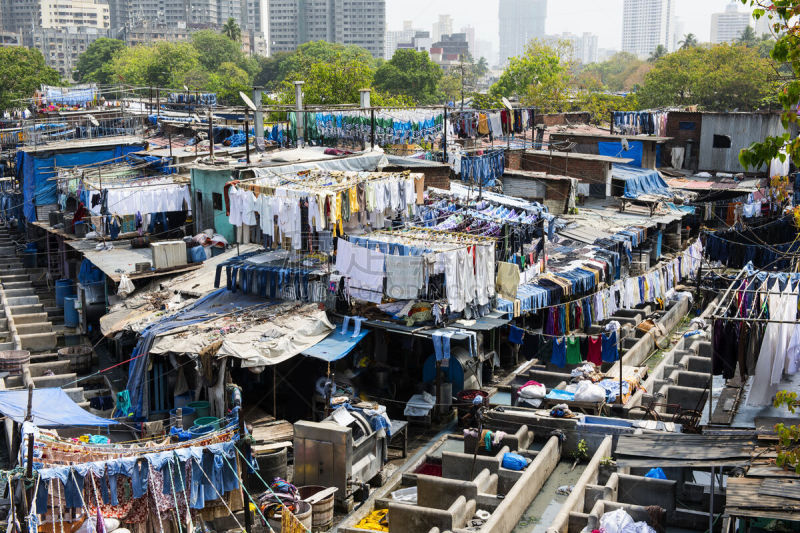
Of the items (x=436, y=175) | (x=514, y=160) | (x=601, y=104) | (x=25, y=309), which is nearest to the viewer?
(x=436, y=175)

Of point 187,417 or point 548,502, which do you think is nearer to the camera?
point 548,502

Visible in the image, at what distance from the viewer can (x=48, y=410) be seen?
15906 mm

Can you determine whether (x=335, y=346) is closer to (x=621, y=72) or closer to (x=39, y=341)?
(x=39, y=341)

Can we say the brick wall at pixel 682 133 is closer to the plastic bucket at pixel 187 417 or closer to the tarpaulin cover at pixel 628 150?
the tarpaulin cover at pixel 628 150

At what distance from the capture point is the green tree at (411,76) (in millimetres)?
86562

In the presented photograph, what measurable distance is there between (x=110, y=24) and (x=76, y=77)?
65.7m

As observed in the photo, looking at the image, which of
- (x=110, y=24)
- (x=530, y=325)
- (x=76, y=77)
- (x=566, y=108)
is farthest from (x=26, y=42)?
(x=530, y=325)

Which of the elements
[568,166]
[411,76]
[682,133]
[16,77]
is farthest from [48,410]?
[411,76]

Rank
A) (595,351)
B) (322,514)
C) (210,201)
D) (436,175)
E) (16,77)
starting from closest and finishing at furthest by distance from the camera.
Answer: (322,514)
(595,351)
(210,201)
(436,175)
(16,77)

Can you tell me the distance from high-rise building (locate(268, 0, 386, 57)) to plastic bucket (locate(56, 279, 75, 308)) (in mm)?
147415

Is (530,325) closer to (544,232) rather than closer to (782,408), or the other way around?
(544,232)

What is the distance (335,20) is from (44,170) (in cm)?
14798

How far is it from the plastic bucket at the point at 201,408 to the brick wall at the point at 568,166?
2014 centimetres

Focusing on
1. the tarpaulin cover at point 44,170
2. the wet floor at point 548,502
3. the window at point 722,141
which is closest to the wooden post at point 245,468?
the wet floor at point 548,502
